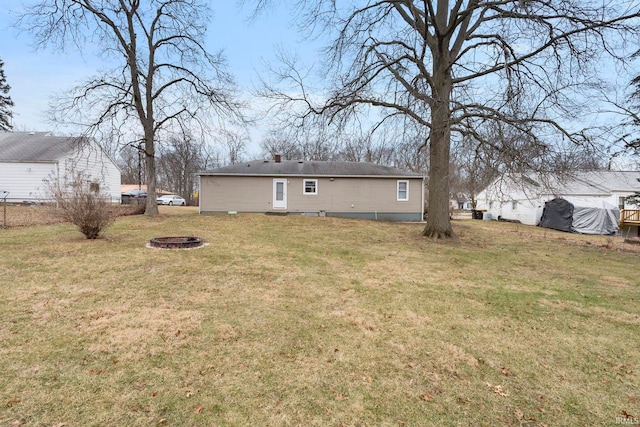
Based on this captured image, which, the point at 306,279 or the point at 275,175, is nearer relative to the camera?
the point at 306,279

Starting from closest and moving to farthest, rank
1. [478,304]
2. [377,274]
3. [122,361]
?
[122,361] < [478,304] < [377,274]

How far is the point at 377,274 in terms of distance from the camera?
21.5ft

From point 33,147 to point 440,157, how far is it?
25636 mm

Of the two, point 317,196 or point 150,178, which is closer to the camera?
point 150,178

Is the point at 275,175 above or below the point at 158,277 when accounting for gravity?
above

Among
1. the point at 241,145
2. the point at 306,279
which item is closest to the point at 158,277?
the point at 306,279

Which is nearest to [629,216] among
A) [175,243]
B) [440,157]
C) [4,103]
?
[440,157]

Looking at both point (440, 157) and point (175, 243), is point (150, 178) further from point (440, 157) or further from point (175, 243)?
point (440, 157)

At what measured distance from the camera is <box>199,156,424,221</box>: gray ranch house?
725 inches

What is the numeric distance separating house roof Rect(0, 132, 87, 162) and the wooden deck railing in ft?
125

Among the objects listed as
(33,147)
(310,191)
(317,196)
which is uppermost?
(33,147)

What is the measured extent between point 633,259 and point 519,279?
6653 mm

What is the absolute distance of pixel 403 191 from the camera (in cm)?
1942

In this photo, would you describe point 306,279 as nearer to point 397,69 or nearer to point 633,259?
point 397,69
